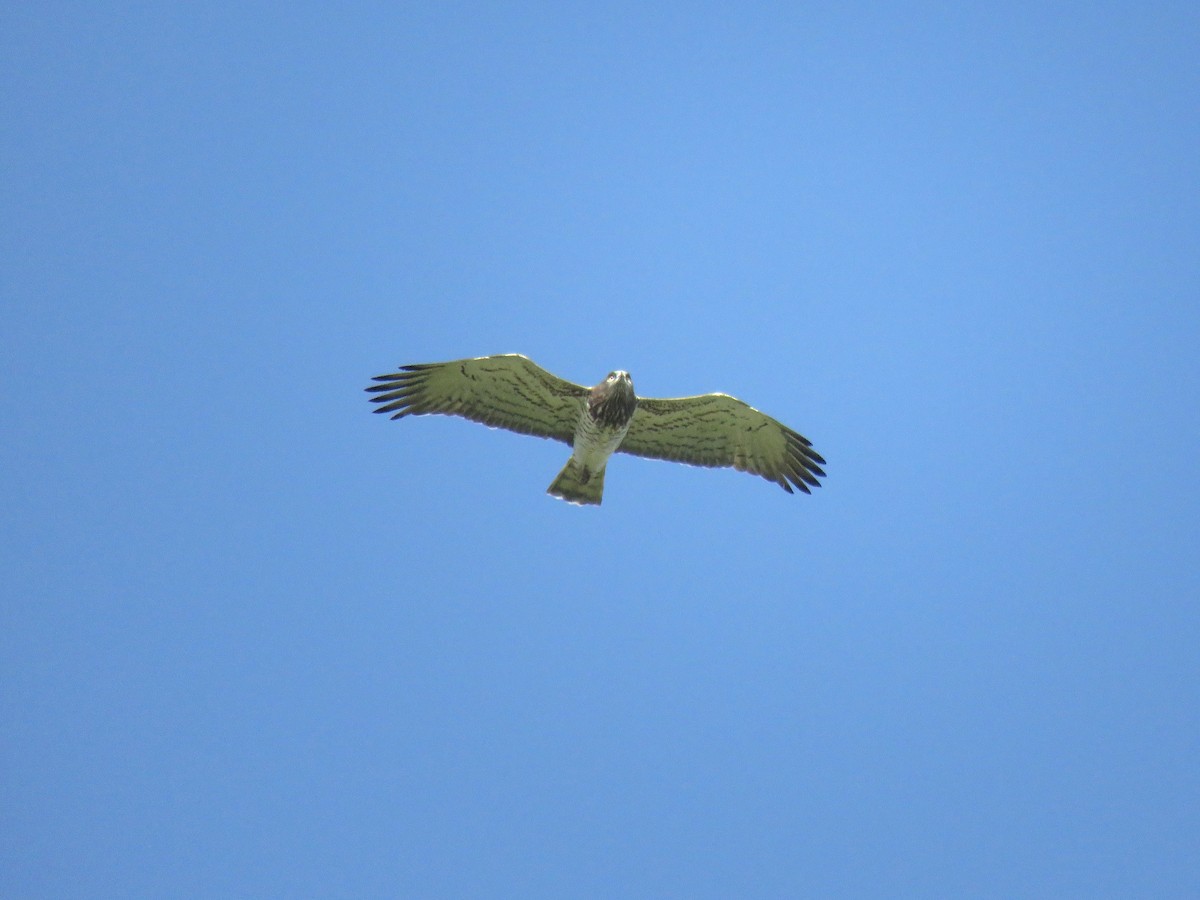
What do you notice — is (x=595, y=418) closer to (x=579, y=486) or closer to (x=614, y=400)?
(x=614, y=400)

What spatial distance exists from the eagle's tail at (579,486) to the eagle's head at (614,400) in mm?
1119

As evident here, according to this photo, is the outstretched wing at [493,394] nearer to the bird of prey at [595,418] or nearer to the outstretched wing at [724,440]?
the bird of prey at [595,418]

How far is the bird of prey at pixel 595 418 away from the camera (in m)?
12.9

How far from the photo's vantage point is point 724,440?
46.2 ft

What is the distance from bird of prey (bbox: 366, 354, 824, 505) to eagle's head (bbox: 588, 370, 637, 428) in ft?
0.04

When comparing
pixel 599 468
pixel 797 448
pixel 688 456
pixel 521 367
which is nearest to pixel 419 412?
pixel 521 367

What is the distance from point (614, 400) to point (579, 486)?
5.53 ft

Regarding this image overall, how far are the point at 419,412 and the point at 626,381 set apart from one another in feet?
9.19

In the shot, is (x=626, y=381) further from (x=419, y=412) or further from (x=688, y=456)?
(x=419, y=412)

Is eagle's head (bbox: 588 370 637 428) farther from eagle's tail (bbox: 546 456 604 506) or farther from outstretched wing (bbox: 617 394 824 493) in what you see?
eagle's tail (bbox: 546 456 604 506)

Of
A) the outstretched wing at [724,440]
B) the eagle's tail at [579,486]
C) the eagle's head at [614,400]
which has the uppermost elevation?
the outstretched wing at [724,440]

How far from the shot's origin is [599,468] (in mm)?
13711

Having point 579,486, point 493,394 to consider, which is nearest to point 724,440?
point 579,486

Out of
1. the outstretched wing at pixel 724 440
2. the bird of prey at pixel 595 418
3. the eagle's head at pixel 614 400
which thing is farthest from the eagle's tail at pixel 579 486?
the eagle's head at pixel 614 400
